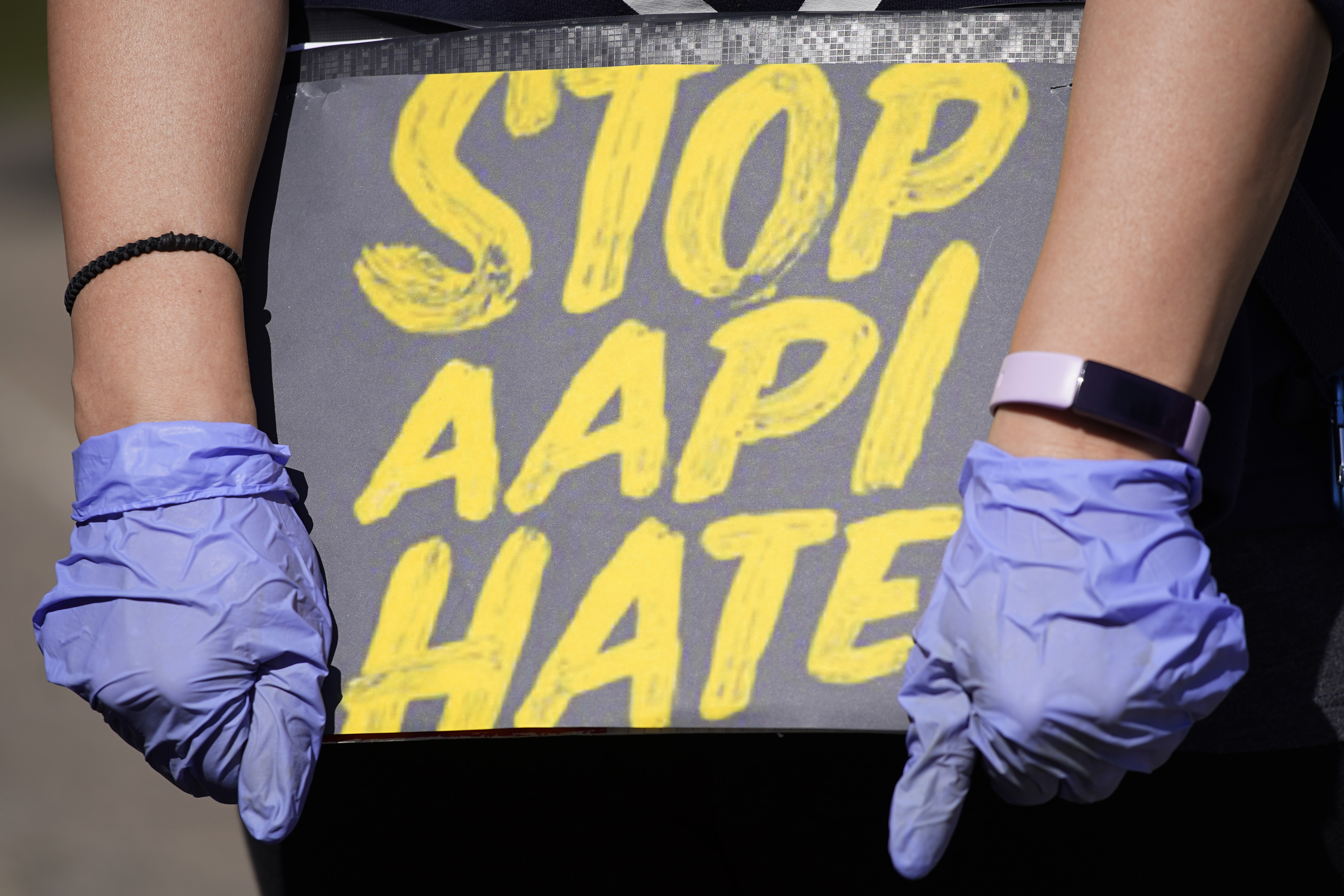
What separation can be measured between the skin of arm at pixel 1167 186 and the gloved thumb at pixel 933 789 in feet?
0.71

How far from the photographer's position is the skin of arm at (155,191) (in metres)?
0.82

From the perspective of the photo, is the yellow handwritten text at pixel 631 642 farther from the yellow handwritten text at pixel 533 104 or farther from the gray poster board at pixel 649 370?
the yellow handwritten text at pixel 533 104

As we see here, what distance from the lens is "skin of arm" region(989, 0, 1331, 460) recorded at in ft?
2.16

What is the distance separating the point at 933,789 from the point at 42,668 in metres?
1.93

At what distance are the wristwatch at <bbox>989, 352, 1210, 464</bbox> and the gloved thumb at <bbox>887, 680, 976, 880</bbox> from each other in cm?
23

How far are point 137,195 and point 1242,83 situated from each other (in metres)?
0.89

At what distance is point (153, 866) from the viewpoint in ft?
5.76

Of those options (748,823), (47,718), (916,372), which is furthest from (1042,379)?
(47,718)

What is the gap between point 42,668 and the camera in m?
1.95

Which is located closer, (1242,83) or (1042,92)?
(1242,83)

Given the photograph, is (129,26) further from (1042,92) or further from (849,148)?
(1042,92)

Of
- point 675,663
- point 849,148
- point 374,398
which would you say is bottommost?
point 675,663

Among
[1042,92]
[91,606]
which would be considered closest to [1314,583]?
[1042,92]

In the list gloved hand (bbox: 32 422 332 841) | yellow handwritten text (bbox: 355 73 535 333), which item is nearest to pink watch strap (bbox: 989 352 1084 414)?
yellow handwritten text (bbox: 355 73 535 333)
